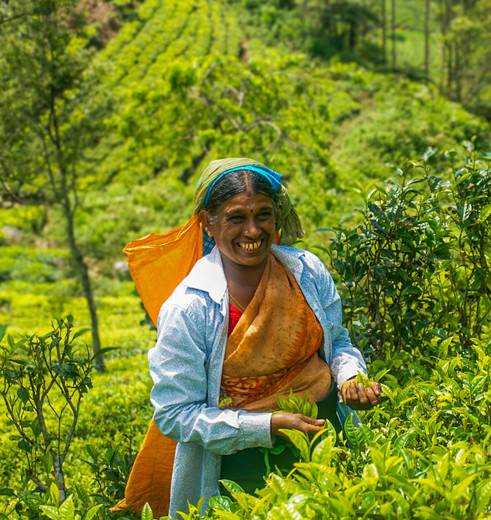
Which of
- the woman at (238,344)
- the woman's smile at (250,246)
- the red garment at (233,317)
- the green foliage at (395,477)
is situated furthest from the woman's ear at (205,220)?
the green foliage at (395,477)

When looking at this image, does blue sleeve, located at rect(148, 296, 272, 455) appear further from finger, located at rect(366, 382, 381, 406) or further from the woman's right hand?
finger, located at rect(366, 382, 381, 406)

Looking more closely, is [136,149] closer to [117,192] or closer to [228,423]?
[228,423]

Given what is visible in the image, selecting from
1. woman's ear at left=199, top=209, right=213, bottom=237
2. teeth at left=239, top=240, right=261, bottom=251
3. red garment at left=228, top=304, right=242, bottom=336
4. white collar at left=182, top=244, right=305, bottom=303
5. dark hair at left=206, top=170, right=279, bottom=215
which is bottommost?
red garment at left=228, top=304, right=242, bottom=336

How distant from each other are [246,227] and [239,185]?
0.46ft

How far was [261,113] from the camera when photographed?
7.50 metres

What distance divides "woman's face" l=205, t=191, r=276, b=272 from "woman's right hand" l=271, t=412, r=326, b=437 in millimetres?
527

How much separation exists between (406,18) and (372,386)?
145 feet

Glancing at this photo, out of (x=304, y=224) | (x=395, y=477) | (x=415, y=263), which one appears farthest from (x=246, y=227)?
(x=304, y=224)

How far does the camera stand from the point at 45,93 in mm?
6559

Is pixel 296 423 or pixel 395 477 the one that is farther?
pixel 296 423

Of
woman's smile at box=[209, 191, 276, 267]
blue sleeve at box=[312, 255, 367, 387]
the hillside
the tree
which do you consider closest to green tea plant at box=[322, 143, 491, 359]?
the hillside

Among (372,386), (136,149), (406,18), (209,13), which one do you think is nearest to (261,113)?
(136,149)

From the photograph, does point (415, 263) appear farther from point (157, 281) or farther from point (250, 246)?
point (157, 281)

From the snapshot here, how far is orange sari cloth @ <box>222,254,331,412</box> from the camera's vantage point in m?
1.81
